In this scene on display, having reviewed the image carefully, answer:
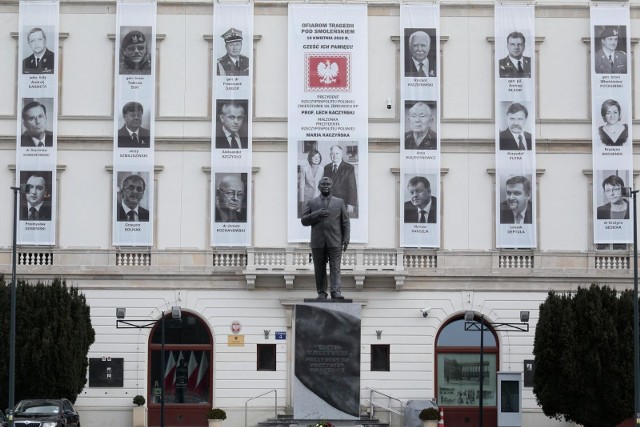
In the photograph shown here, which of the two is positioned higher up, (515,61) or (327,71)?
(515,61)

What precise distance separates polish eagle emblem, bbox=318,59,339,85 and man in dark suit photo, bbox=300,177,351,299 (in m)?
24.9

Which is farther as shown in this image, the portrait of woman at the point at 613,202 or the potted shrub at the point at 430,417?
the portrait of woman at the point at 613,202

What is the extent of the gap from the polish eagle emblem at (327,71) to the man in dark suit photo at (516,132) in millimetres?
6954

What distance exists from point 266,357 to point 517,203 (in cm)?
1144

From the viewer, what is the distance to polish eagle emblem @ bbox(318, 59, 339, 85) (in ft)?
197

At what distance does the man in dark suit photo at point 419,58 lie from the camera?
60.2 meters

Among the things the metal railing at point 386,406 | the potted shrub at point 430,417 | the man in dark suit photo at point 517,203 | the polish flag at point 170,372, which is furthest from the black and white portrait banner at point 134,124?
the man in dark suit photo at point 517,203

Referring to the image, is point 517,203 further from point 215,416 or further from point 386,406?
point 215,416

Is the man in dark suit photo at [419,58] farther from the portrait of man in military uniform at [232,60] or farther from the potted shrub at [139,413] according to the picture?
the potted shrub at [139,413]

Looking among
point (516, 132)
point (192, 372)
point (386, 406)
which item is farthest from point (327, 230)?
point (516, 132)

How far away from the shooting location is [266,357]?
58.8m

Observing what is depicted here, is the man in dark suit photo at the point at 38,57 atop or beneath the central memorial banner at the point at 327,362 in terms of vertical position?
atop

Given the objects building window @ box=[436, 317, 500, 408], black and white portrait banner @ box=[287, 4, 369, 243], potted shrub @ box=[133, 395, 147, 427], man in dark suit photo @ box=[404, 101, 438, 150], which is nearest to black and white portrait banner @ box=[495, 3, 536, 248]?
man in dark suit photo @ box=[404, 101, 438, 150]

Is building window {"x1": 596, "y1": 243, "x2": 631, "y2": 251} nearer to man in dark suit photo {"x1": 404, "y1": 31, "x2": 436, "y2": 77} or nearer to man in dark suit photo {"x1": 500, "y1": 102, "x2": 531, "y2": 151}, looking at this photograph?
man in dark suit photo {"x1": 500, "y1": 102, "x2": 531, "y2": 151}
